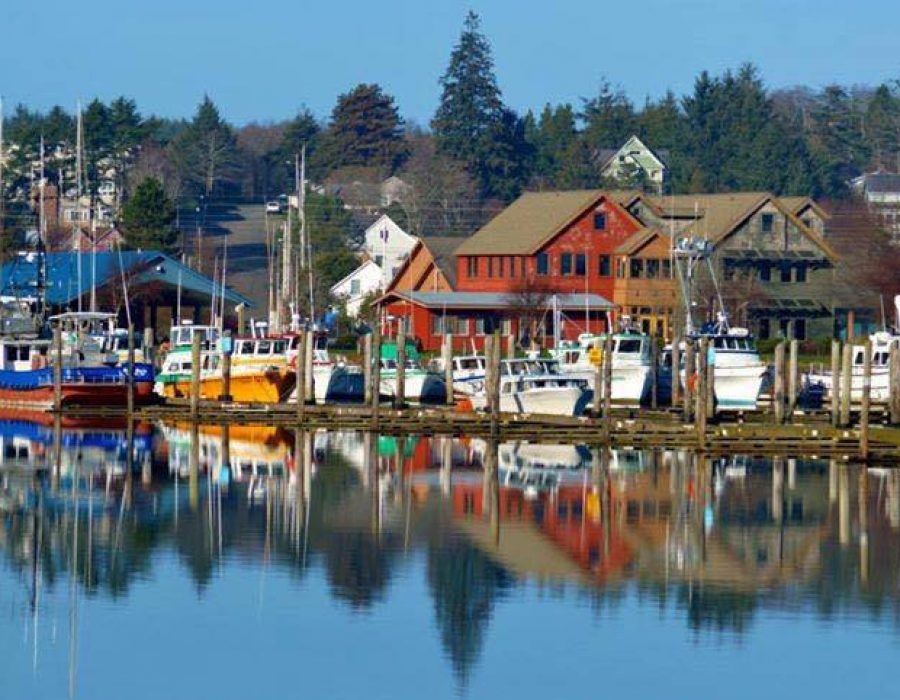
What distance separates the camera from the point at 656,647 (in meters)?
32.8

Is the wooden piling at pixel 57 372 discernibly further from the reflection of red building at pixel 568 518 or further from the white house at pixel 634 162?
the white house at pixel 634 162

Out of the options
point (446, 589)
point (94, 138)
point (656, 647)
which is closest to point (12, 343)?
point (446, 589)

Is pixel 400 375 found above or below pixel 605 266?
below

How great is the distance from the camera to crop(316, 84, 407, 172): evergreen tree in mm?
175500

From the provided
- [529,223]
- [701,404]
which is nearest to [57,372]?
[701,404]

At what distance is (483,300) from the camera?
105 meters

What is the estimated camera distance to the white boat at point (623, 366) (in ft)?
236

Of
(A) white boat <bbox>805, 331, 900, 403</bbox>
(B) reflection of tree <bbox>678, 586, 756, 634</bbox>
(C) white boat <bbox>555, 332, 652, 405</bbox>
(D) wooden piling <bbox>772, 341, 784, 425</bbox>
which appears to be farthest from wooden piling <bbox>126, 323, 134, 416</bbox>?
(B) reflection of tree <bbox>678, 586, 756, 634</bbox>

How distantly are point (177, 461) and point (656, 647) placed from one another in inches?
1008

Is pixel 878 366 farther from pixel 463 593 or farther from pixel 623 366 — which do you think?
pixel 463 593

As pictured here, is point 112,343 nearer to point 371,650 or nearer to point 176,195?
point 371,650

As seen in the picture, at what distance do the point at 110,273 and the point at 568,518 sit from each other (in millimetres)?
59768

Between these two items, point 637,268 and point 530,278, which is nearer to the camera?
point 637,268

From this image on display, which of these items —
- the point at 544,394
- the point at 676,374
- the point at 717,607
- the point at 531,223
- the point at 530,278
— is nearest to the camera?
the point at 717,607
